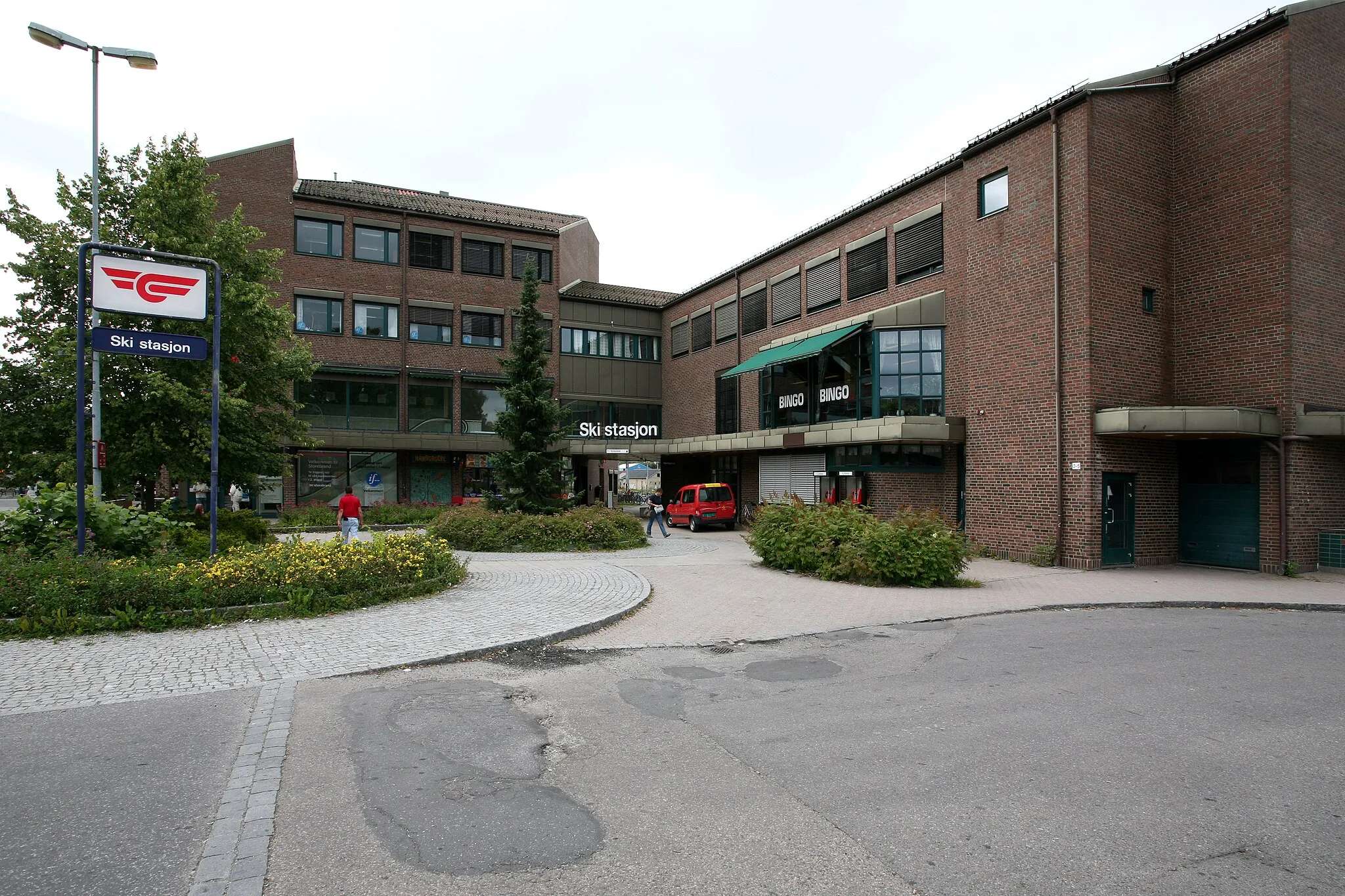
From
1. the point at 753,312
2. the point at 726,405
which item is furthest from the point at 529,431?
the point at 726,405

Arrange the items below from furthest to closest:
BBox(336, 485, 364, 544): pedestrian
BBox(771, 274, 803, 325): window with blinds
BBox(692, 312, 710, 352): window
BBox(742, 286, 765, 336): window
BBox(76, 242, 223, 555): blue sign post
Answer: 1. BBox(692, 312, 710, 352): window
2. BBox(742, 286, 765, 336): window
3. BBox(771, 274, 803, 325): window with blinds
4. BBox(336, 485, 364, 544): pedestrian
5. BBox(76, 242, 223, 555): blue sign post

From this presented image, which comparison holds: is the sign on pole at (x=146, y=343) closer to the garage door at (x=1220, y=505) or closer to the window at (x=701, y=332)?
the garage door at (x=1220, y=505)

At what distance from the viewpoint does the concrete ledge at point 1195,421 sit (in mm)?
14547

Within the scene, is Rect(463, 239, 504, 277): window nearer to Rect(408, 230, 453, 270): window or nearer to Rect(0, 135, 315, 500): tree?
Rect(408, 230, 453, 270): window

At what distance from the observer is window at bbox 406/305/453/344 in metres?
32.3

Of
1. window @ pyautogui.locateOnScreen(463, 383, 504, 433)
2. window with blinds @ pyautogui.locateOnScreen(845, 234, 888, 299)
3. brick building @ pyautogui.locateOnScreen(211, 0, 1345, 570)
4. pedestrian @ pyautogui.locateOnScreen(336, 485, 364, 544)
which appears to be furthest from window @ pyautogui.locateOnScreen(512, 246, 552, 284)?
pedestrian @ pyautogui.locateOnScreen(336, 485, 364, 544)

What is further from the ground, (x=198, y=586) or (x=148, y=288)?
(x=148, y=288)

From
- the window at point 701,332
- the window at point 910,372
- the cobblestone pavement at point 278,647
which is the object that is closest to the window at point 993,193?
the window at point 910,372

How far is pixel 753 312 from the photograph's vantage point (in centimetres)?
2952

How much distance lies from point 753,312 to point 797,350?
622 centimetres

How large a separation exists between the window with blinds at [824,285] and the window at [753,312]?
10.0 ft

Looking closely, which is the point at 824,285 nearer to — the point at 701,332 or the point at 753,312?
the point at 753,312

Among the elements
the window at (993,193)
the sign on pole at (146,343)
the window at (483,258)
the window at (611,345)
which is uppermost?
the window at (483,258)

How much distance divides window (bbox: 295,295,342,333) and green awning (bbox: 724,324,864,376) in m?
16.6
